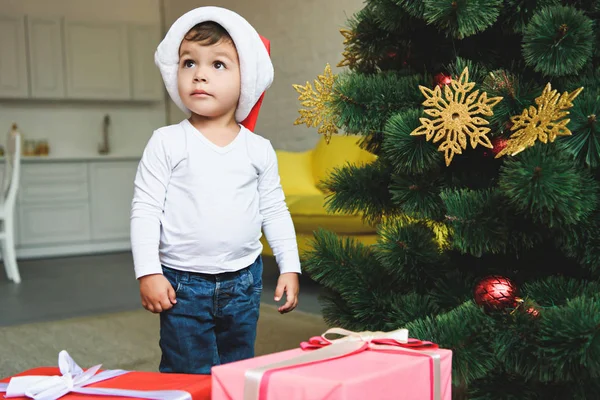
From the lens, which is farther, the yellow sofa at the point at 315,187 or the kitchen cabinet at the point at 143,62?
the kitchen cabinet at the point at 143,62

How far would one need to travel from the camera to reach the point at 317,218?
9.55 feet

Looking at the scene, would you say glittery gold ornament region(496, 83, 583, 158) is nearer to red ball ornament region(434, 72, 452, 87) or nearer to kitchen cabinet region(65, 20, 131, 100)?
red ball ornament region(434, 72, 452, 87)

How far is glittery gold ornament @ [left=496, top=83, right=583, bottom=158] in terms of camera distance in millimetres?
910

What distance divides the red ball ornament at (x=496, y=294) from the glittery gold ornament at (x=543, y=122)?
198 mm

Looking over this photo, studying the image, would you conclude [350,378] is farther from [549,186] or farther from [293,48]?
[293,48]

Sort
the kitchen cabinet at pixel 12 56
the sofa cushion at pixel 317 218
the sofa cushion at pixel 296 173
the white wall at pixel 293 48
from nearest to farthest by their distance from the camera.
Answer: the sofa cushion at pixel 317 218 → the sofa cushion at pixel 296 173 → the white wall at pixel 293 48 → the kitchen cabinet at pixel 12 56

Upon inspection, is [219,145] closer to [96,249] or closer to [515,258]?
[515,258]

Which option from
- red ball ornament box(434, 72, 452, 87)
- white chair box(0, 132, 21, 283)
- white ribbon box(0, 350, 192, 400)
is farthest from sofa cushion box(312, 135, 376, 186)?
white ribbon box(0, 350, 192, 400)

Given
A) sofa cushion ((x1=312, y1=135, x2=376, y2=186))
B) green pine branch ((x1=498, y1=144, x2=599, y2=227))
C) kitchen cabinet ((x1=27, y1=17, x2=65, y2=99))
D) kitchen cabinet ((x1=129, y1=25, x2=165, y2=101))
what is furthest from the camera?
kitchen cabinet ((x1=129, y1=25, x2=165, y2=101))

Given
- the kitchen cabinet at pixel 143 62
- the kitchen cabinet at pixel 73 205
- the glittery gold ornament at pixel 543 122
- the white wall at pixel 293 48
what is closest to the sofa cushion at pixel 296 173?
the white wall at pixel 293 48

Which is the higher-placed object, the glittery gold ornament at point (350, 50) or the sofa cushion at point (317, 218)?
the glittery gold ornament at point (350, 50)

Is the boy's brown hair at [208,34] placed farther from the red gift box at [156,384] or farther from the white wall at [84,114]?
the white wall at [84,114]

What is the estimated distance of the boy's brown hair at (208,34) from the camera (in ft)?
3.48

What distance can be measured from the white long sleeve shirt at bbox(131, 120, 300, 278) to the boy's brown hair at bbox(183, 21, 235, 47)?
0.14 m
